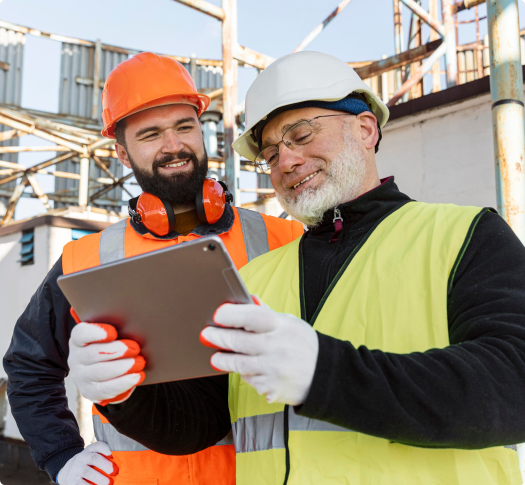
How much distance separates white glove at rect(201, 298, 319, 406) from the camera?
98 centimetres

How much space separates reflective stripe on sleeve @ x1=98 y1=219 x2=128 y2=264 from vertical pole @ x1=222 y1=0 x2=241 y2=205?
6.66 ft

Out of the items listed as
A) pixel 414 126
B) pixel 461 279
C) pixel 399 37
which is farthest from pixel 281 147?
pixel 399 37

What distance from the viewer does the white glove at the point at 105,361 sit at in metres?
1.17

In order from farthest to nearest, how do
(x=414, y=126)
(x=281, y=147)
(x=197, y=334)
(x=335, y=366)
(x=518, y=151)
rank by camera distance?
(x=414, y=126)
(x=518, y=151)
(x=281, y=147)
(x=197, y=334)
(x=335, y=366)

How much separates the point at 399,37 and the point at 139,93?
24.1 feet

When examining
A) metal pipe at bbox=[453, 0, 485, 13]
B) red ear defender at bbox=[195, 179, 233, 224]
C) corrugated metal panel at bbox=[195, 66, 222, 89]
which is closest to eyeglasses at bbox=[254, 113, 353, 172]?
red ear defender at bbox=[195, 179, 233, 224]

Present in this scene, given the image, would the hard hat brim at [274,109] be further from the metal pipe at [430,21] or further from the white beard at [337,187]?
the metal pipe at [430,21]

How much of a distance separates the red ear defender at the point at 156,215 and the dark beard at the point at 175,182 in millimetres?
91

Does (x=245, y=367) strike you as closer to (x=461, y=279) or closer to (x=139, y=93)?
(x=461, y=279)

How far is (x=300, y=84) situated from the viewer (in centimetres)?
185

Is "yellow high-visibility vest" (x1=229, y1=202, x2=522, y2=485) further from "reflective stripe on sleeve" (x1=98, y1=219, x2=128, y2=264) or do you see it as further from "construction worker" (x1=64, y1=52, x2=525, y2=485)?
"reflective stripe on sleeve" (x1=98, y1=219, x2=128, y2=264)

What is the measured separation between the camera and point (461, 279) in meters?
1.25

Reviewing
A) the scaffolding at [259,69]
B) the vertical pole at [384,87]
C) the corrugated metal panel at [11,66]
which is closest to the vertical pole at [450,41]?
the scaffolding at [259,69]

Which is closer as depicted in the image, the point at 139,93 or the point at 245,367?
the point at 245,367
